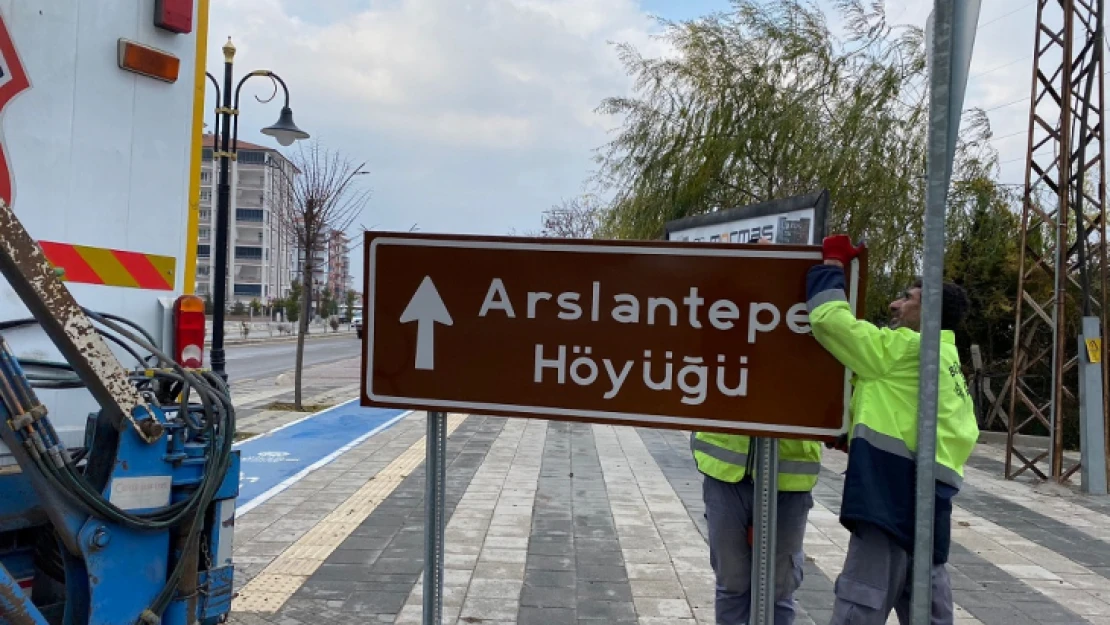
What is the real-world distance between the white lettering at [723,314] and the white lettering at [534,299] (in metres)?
0.52

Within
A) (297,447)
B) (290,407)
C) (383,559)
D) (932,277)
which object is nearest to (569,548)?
(383,559)

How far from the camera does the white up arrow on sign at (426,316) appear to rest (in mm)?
2643

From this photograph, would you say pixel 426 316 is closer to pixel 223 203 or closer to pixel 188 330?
pixel 188 330

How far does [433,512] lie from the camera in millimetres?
2721

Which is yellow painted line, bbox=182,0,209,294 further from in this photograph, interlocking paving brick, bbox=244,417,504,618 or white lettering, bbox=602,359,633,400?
interlocking paving brick, bbox=244,417,504,618

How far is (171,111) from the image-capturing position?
3033 mm

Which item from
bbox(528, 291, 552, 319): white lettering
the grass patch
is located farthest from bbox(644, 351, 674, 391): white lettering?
the grass patch

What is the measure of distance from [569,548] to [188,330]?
362 cm

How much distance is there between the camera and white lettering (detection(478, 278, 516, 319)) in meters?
2.59

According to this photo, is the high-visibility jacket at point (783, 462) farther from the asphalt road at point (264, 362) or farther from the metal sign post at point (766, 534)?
the asphalt road at point (264, 362)

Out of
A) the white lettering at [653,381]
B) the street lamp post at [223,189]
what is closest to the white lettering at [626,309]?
the white lettering at [653,381]

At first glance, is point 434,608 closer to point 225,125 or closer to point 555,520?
point 555,520

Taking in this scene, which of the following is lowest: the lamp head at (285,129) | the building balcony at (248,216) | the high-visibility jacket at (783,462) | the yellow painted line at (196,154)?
the high-visibility jacket at (783,462)

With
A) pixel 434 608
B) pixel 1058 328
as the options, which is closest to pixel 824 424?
pixel 434 608
